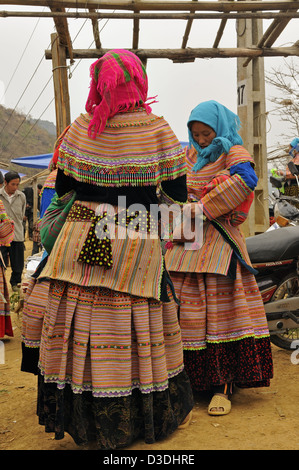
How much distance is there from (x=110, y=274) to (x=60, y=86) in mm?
4037

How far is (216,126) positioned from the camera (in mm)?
3549

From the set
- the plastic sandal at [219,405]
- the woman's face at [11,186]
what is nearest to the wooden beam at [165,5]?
the plastic sandal at [219,405]

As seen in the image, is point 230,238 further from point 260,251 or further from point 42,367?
point 42,367

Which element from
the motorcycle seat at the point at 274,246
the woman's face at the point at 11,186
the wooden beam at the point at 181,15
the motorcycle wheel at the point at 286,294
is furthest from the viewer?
the woman's face at the point at 11,186

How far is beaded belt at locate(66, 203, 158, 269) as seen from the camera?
2.55m

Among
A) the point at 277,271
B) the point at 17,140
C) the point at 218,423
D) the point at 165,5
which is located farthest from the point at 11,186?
the point at 17,140

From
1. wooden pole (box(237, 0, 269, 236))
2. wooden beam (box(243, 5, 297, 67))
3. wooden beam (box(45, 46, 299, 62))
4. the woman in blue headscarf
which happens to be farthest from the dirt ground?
wooden pole (box(237, 0, 269, 236))

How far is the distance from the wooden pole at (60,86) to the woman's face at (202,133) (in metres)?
2.81

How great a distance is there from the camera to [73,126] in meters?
2.67

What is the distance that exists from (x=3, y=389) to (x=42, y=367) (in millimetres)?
1598

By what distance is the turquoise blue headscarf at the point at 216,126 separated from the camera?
3.49m

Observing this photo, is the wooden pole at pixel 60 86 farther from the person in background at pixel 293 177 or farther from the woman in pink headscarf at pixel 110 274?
the woman in pink headscarf at pixel 110 274

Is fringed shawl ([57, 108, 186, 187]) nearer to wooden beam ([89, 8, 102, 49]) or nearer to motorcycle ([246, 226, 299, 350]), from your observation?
motorcycle ([246, 226, 299, 350])

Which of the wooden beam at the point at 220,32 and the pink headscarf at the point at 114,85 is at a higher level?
the wooden beam at the point at 220,32
